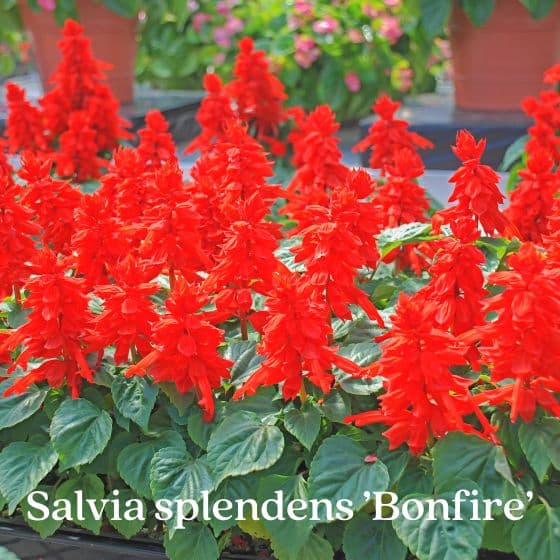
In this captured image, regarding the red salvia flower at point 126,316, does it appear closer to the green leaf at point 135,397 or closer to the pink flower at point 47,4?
the green leaf at point 135,397

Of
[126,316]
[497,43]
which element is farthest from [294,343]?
[497,43]

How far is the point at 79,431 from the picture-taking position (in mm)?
1491

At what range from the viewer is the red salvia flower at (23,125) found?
274 centimetres

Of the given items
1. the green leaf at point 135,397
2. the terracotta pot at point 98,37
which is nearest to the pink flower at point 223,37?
the terracotta pot at point 98,37

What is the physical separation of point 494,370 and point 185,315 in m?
0.45

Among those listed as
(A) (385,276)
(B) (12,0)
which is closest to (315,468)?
(A) (385,276)

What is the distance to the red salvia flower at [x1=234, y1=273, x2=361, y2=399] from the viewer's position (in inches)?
→ 53.5

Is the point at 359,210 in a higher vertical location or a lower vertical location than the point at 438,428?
higher

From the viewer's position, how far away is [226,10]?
5770 mm

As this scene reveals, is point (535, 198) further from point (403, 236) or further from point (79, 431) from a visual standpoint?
point (79, 431)

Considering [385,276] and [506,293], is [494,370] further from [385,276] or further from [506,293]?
[385,276]

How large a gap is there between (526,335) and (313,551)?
441mm

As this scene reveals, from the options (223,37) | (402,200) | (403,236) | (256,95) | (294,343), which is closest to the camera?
→ (294,343)

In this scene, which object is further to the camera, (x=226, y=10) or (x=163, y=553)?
(x=226, y=10)
